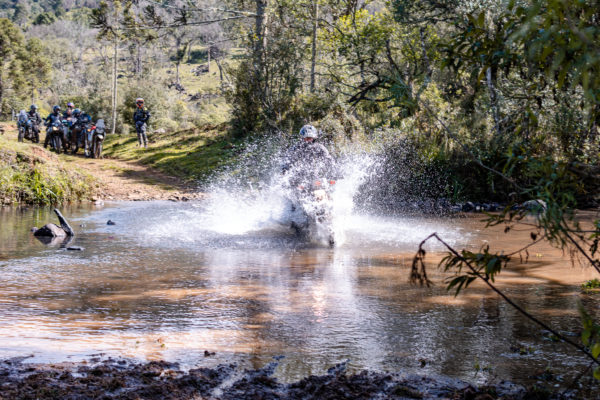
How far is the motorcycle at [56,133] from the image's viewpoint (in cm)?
2614

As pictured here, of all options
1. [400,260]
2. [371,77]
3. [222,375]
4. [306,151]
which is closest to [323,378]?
[222,375]

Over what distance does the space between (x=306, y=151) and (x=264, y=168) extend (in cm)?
877

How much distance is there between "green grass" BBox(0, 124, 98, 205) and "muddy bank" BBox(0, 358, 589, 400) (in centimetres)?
1159

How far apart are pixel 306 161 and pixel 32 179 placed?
816 cm

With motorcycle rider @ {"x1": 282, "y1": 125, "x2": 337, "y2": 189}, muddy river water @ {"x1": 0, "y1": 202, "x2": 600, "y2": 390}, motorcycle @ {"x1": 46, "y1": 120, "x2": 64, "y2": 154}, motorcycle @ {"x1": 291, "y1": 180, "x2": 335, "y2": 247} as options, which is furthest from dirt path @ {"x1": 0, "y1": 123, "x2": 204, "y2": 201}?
motorcycle @ {"x1": 291, "y1": 180, "x2": 335, "y2": 247}

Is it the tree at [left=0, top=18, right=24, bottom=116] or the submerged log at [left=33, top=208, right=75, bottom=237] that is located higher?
the tree at [left=0, top=18, right=24, bottom=116]

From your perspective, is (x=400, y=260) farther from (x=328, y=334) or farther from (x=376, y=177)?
(x=376, y=177)

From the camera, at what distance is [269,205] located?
14227 millimetres

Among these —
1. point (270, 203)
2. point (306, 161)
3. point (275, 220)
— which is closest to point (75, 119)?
point (270, 203)

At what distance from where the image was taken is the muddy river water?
15.2ft

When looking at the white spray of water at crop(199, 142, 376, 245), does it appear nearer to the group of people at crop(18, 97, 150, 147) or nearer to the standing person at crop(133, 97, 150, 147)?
the standing person at crop(133, 97, 150, 147)

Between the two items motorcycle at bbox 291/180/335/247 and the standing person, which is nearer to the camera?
motorcycle at bbox 291/180/335/247

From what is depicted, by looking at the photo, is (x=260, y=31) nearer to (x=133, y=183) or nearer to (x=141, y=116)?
(x=141, y=116)

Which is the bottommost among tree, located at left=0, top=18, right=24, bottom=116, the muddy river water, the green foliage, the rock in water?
the muddy river water
